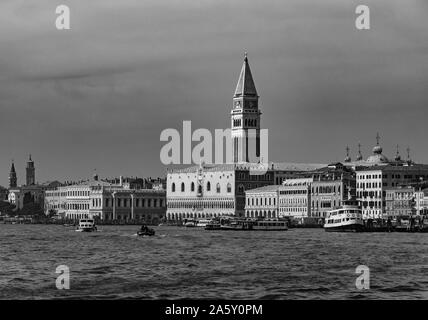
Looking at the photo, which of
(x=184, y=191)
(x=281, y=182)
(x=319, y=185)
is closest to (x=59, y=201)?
(x=184, y=191)

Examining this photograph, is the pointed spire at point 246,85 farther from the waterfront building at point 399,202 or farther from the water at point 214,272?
the water at point 214,272

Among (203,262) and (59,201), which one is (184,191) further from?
(203,262)

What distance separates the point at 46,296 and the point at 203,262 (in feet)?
44.4

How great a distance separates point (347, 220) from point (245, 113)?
61.8m

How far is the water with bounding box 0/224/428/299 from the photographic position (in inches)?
1207

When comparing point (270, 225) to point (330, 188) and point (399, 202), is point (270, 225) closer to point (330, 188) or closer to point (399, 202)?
point (399, 202)

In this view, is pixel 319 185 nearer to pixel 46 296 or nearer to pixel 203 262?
pixel 203 262

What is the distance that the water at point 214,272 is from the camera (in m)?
30.7

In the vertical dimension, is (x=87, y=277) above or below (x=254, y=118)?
below

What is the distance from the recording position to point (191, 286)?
3250cm
